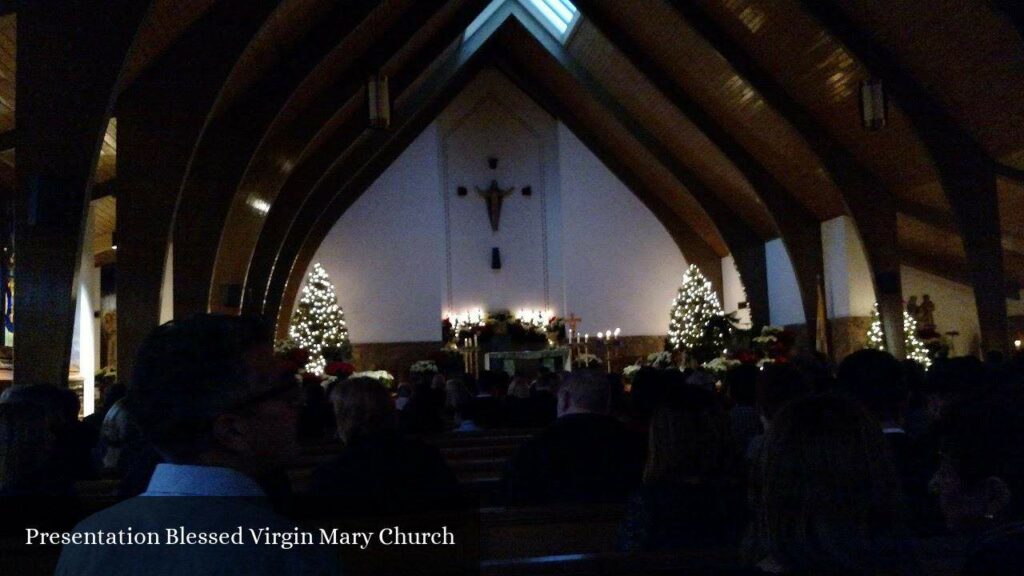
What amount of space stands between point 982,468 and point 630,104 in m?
17.9

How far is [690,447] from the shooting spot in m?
3.13

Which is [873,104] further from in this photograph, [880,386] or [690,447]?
[690,447]

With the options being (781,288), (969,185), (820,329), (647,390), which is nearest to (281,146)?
(820,329)

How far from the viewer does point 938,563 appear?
2.20 meters

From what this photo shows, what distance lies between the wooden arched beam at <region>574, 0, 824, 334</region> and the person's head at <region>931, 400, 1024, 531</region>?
1520 centimetres

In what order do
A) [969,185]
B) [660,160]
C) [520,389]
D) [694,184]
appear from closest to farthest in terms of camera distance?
[520,389]
[969,185]
[660,160]
[694,184]

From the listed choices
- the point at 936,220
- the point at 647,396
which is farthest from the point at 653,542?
the point at 936,220

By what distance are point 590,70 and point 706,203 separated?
11.7 ft

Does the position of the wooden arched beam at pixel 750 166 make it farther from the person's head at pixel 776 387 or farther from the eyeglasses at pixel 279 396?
the eyeglasses at pixel 279 396

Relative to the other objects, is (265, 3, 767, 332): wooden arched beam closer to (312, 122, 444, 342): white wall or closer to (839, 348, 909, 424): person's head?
(312, 122, 444, 342): white wall

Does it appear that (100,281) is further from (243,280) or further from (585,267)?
(585,267)

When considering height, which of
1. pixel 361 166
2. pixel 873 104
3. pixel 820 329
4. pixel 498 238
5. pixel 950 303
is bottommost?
pixel 820 329

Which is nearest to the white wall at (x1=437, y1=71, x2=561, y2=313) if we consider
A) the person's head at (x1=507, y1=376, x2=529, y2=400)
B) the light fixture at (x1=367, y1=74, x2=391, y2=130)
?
the light fixture at (x1=367, y1=74, x2=391, y2=130)

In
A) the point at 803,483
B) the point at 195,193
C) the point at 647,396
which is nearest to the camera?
the point at 803,483
